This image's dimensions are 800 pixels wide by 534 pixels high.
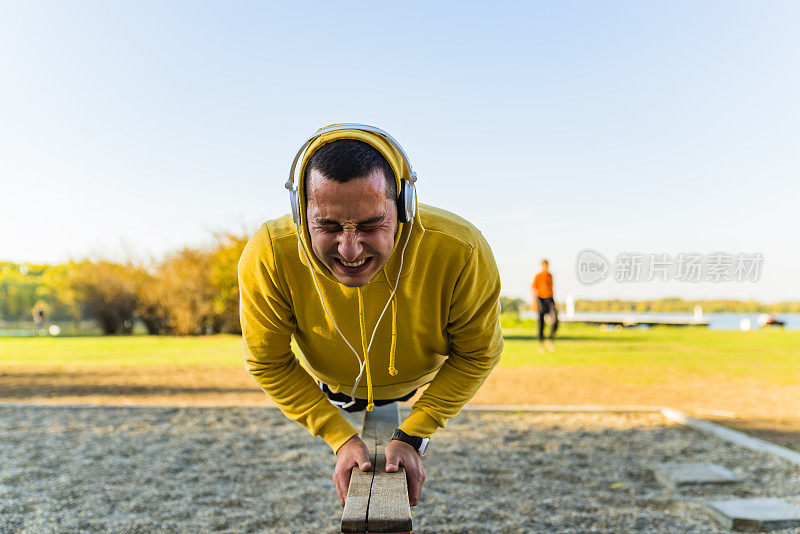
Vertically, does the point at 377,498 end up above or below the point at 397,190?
below

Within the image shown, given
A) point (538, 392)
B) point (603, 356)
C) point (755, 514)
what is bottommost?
point (603, 356)

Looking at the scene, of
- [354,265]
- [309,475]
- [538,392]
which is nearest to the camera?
[354,265]

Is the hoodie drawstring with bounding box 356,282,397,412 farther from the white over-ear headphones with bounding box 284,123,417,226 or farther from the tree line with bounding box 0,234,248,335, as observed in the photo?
the tree line with bounding box 0,234,248,335

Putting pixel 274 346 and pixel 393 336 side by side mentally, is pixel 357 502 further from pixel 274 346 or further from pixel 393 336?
pixel 274 346

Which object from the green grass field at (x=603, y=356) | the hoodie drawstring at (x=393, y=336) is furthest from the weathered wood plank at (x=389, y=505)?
the green grass field at (x=603, y=356)

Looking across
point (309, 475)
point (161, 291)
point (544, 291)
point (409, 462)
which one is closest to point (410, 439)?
point (409, 462)

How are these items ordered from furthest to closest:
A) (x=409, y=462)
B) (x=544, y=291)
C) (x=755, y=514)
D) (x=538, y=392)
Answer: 1. (x=544, y=291)
2. (x=538, y=392)
3. (x=755, y=514)
4. (x=409, y=462)

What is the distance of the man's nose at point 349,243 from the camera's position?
4.94 feet

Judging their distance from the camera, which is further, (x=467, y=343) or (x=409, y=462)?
(x=467, y=343)

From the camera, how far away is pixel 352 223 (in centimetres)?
150

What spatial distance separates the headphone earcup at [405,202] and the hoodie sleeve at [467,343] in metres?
0.31

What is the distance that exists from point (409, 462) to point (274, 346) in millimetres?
610

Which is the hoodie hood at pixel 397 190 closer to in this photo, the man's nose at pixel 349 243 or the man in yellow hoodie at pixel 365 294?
the man in yellow hoodie at pixel 365 294

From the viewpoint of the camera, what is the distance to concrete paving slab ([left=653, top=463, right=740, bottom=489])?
4.17 meters
